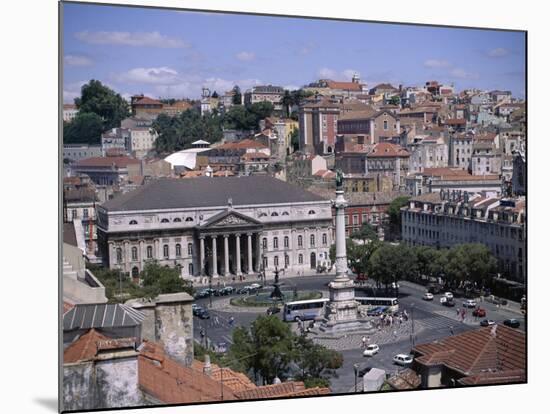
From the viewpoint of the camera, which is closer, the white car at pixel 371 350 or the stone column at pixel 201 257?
the white car at pixel 371 350

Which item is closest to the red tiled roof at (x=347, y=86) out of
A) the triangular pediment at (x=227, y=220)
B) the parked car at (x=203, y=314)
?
the triangular pediment at (x=227, y=220)

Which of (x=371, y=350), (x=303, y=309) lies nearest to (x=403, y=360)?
(x=371, y=350)

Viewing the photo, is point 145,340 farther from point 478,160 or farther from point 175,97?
point 478,160

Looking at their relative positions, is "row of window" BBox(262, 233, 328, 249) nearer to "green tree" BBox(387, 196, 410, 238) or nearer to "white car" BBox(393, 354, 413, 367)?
"green tree" BBox(387, 196, 410, 238)

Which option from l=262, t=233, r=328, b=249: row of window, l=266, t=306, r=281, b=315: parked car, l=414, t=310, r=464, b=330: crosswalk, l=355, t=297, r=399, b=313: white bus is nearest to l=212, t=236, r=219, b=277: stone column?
l=262, t=233, r=328, b=249: row of window

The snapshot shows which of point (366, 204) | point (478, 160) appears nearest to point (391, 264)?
point (366, 204)

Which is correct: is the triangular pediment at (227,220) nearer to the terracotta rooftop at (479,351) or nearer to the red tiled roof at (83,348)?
the terracotta rooftop at (479,351)
